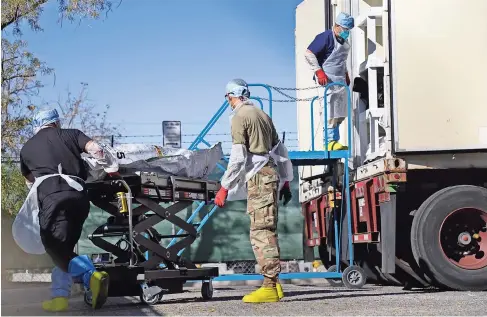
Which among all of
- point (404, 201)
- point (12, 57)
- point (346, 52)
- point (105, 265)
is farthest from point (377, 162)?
point (12, 57)

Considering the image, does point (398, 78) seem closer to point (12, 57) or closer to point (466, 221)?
point (466, 221)

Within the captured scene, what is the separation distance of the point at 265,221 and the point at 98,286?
1.52 m

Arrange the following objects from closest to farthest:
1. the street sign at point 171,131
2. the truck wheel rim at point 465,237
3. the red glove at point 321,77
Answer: the truck wheel rim at point 465,237 < the red glove at point 321,77 < the street sign at point 171,131

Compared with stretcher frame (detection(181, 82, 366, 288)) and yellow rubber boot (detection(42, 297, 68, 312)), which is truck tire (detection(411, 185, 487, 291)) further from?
yellow rubber boot (detection(42, 297, 68, 312))

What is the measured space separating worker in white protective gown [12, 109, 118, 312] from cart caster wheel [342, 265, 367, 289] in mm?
3305

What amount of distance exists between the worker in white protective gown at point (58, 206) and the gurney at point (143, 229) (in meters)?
0.29

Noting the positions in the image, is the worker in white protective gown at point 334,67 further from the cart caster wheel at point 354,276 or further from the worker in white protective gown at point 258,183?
the worker in white protective gown at point 258,183

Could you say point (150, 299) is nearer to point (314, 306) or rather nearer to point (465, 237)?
point (314, 306)

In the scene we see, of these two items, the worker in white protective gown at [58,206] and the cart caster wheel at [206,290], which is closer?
the worker in white protective gown at [58,206]

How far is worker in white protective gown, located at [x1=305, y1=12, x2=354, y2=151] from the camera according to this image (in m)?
10.7

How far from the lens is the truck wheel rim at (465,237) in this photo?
944cm

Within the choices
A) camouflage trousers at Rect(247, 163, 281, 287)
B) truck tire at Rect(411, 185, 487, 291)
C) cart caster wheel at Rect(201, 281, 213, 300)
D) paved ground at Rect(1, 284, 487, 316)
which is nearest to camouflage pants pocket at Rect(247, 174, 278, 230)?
camouflage trousers at Rect(247, 163, 281, 287)

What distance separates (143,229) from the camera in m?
8.37

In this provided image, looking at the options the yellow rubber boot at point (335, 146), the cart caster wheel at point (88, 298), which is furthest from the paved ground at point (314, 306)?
the yellow rubber boot at point (335, 146)
